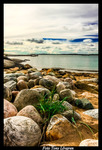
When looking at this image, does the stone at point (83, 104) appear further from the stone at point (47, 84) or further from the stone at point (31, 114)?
the stone at point (31, 114)

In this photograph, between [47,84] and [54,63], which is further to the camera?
[54,63]

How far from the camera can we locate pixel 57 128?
6.50ft

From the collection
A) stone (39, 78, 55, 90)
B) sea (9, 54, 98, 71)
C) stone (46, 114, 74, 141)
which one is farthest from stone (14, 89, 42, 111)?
sea (9, 54, 98, 71)

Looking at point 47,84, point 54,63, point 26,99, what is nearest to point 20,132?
point 26,99

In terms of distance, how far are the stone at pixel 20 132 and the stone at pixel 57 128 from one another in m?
0.28

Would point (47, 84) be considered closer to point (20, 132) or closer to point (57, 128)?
point (57, 128)

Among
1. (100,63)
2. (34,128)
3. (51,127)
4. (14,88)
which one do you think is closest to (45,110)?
(51,127)

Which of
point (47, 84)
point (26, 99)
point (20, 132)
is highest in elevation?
point (47, 84)

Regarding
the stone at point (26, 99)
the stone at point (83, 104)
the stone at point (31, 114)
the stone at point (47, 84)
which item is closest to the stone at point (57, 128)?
the stone at point (31, 114)

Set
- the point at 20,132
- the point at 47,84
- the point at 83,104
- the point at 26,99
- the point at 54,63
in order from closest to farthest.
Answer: the point at 20,132 → the point at 26,99 → the point at 83,104 → the point at 47,84 → the point at 54,63

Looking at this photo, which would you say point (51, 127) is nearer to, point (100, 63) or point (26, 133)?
point (26, 133)

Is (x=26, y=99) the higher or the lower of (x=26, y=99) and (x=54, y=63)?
the lower

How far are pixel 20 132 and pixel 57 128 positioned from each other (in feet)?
2.03

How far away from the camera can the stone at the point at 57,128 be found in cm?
194
